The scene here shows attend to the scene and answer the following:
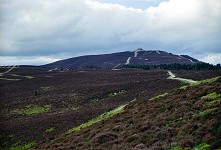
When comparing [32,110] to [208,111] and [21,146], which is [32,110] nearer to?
[21,146]

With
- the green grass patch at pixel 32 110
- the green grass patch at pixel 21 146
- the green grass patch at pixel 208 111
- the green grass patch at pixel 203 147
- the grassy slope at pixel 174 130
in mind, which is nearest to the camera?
the green grass patch at pixel 203 147

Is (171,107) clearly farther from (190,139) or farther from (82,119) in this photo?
(82,119)

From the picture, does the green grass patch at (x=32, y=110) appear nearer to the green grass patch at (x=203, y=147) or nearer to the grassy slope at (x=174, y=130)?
the grassy slope at (x=174, y=130)

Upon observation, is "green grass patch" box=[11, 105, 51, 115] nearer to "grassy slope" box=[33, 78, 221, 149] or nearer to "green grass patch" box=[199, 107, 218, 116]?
"grassy slope" box=[33, 78, 221, 149]

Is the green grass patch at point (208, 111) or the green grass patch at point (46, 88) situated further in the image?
the green grass patch at point (46, 88)

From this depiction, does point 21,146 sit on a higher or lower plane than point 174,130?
lower

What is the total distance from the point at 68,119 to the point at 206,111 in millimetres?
29169

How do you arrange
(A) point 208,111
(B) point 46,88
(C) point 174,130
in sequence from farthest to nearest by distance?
(B) point 46,88
(A) point 208,111
(C) point 174,130

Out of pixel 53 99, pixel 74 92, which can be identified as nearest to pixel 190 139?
pixel 53 99

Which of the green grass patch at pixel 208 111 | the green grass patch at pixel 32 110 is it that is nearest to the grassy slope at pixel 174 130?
the green grass patch at pixel 208 111

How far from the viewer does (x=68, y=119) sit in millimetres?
46406

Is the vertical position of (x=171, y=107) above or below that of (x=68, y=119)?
above

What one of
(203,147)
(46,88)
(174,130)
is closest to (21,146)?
Result: (174,130)

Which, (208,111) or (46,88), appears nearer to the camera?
(208,111)
